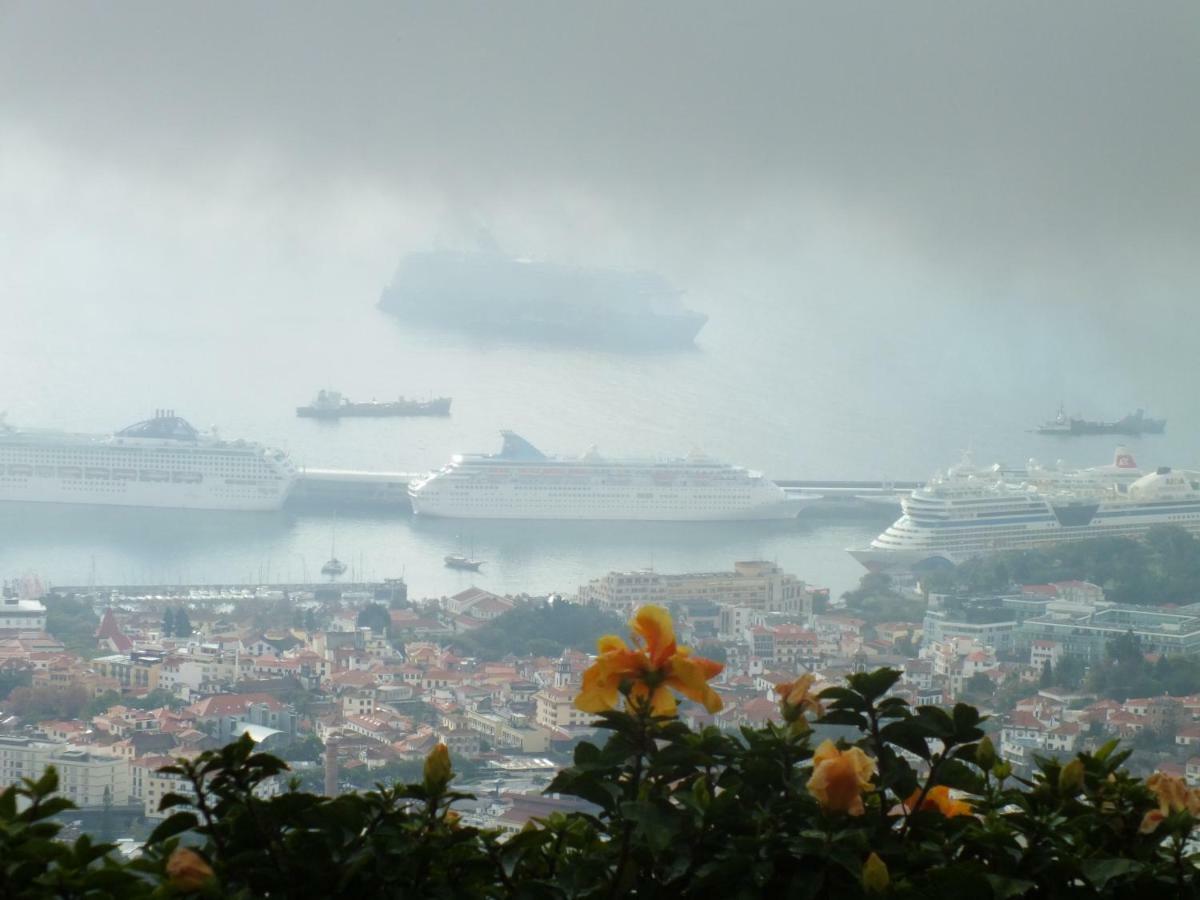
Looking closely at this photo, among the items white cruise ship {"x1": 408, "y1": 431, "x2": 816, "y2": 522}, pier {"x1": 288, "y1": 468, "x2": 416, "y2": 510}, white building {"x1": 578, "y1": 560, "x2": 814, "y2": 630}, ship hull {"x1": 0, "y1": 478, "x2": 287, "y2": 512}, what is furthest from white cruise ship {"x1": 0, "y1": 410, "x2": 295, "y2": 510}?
white building {"x1": 578, "y1": 560, "x2": 814, "y2": 630}

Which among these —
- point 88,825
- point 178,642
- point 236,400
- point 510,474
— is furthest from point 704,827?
point 236,400

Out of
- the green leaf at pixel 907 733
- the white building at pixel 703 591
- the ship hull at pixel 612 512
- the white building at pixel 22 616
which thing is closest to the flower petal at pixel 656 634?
the green leaf at pixel 907 733

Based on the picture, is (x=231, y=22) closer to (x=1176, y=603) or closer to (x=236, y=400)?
(x=236, y=400)

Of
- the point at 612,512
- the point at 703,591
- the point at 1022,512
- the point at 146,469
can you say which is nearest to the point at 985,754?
the point at 703,591

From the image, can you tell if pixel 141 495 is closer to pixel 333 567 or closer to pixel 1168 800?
pixel 333 567

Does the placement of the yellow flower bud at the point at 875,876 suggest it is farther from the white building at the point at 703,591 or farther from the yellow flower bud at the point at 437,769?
the white building at the point at 703,591

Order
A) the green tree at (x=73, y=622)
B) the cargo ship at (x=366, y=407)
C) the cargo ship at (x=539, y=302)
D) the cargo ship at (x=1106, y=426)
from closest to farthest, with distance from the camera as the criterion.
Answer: the green tree at (x=73, y=622)
the cargo ship at (x=1106, y=426)
the cargo ship at (x=366, y=407)
the cargo ship at (x=539, y=302)
